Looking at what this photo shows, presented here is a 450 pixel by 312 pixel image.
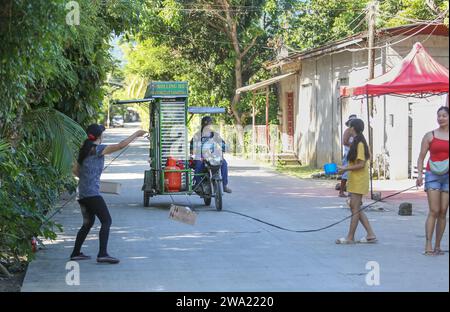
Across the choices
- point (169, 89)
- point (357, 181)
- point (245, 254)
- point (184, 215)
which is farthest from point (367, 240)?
point (169, 89)

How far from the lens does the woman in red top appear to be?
866 cm

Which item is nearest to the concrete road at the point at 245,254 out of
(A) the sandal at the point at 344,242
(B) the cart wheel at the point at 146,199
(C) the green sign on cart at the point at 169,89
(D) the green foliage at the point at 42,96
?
(A) the sandal at the point at 344,242

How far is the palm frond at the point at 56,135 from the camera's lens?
34.8 feet

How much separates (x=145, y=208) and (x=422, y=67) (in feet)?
20.3

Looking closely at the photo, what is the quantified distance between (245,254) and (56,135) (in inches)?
122

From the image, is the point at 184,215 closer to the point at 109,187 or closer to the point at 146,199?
the point at 109,187

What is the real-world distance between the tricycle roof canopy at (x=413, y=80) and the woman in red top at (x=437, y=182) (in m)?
5.29

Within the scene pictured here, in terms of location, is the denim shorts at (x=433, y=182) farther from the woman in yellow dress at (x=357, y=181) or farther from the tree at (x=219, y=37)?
the tree at (x=219, y=37)

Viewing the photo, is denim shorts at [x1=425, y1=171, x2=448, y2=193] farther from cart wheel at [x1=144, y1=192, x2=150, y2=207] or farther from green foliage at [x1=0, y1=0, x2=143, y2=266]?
cart wheel at [x1=144, y1=192, x2=150, y2=207]

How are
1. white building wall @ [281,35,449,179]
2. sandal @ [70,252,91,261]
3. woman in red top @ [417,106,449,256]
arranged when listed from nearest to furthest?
woman in red top @ [417,106,449,256] < sandal @ [70,252,91,261] < white building wall @ [281,35,449,179]

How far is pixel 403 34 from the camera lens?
2145cm

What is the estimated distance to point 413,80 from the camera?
14.9m

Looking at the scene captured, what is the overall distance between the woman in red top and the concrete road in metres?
0.33

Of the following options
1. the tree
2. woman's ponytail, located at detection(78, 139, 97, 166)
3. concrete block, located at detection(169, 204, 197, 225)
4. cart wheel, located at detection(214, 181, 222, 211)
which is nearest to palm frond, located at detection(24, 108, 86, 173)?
woman's ponytail, located at detection(78, 139, 97, 166)
